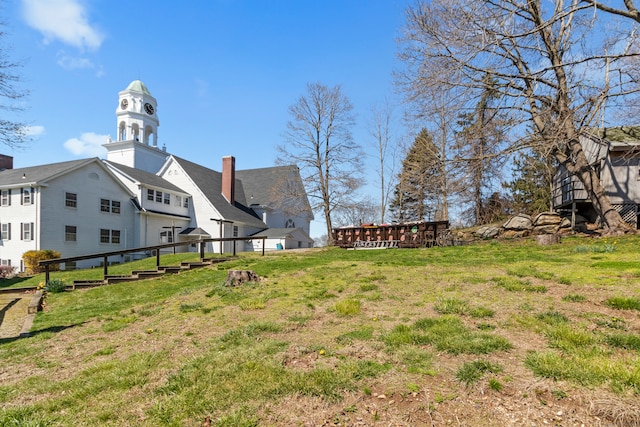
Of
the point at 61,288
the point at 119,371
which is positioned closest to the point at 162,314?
the point at 119,371

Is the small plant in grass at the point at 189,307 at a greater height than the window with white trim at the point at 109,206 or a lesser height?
lesser

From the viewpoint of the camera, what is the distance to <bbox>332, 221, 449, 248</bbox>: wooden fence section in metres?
19.7

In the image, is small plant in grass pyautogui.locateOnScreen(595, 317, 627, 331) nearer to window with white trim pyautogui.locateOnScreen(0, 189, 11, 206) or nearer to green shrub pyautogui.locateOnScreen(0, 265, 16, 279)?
green shrub pyautogui.locateOnScreen(0, 265, 16, 279)

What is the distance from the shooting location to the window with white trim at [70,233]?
25.5 metres

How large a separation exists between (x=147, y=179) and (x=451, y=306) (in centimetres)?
3141

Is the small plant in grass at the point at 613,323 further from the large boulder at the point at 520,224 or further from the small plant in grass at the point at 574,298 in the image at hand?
the large boulder at the point at 520,224

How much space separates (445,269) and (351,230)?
557 inches

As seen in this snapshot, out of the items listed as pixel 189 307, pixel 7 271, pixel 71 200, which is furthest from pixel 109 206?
pixel 189 307

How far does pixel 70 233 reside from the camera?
84.7ft

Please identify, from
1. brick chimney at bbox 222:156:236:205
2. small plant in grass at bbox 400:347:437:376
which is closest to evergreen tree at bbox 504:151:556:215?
brick chimney at bbox 222:156:236:205

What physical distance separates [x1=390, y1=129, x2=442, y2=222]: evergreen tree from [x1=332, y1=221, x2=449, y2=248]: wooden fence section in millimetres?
2015

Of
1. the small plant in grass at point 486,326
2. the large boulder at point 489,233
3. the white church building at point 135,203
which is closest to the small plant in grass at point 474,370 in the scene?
the small plant in grass at point 486,326

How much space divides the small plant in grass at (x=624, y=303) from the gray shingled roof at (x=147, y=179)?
31430 millimetres

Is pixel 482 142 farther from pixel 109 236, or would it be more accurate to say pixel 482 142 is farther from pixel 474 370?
pixel 109 236
